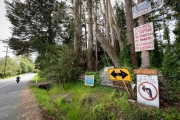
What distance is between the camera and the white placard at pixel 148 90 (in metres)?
3.50

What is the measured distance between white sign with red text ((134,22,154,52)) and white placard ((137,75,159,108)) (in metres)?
0.94

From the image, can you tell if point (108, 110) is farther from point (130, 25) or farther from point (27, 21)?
point (27, 21)

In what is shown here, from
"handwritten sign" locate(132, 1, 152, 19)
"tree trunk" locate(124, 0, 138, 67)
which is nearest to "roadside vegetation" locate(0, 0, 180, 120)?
"tree trunk" locate(124, 0, 138, 67)

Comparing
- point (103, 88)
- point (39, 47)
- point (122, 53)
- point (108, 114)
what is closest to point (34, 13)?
point (39, 47)

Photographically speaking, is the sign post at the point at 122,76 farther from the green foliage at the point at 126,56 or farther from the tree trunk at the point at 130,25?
the tree trunk at the point at 130,25

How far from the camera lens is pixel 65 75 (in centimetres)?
955

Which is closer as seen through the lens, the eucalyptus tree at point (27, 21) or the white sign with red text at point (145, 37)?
the white sign with red text at point (145, 37)

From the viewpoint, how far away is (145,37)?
376 centimetres

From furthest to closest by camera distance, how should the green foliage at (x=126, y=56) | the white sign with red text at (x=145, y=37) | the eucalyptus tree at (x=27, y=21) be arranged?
1. the eucalyptus tree at (x=27, y=21)
2. the green foliage at (x=126, y=56)
3. the white sign with red text at (x=145, y=37)

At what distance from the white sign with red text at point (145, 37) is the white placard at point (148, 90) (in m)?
0.94

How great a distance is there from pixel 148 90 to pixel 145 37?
166 cm

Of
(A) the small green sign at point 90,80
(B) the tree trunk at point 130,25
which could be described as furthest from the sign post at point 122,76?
(B) the tree trunk at point 130,25

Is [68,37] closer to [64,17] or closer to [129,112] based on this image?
[64,17]

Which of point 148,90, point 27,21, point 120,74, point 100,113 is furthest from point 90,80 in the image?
point 27,21
